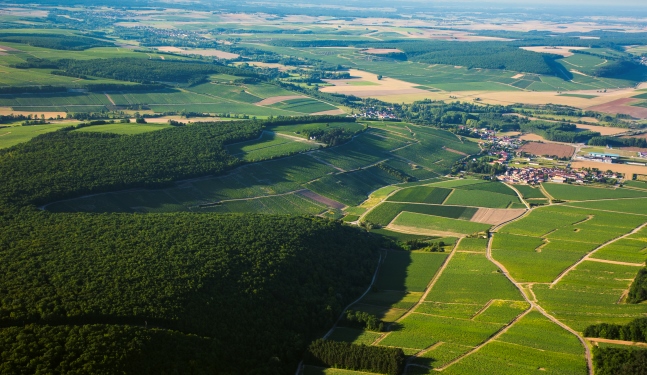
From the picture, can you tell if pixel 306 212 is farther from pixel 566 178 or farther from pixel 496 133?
pixel 496 133

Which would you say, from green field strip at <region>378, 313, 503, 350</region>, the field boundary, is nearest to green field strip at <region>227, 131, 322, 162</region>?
the field boundary

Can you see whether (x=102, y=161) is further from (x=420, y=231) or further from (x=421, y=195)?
(x=421, y=195)

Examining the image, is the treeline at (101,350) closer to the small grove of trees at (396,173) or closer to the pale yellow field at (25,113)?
the small grove of trees at (396,173)

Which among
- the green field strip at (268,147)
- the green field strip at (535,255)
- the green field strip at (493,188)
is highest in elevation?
the green field strip at (268,147)

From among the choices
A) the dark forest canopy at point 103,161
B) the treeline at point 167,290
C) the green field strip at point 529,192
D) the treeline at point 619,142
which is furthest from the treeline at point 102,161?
the treeline at point 619,142

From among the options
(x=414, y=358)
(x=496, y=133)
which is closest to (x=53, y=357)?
(x=414, y=358)

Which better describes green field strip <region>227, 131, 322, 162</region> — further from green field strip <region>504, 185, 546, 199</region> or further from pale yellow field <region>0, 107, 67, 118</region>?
pale yellow field <region>0, 107, 67, 118</region>

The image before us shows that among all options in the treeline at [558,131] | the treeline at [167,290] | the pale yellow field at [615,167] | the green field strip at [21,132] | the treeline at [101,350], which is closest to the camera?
the treeline at [101,350]
